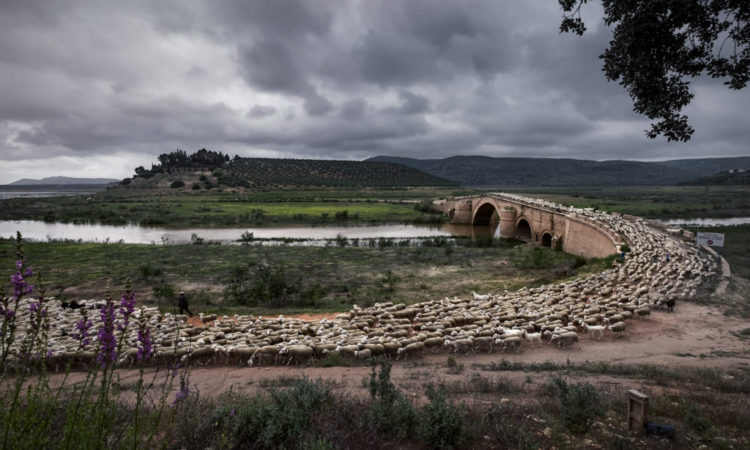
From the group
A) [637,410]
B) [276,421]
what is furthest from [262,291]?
[637,410]

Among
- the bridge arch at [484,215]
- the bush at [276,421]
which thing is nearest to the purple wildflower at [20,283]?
the bush at [276,421]

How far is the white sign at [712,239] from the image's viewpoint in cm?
1683

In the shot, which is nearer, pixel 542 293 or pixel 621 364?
pixel 621 364

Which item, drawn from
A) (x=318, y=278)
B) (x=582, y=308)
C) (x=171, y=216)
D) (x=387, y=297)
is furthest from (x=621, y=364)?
(x=171, y=216)

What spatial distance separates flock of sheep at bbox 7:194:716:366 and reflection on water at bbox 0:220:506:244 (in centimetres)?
2702

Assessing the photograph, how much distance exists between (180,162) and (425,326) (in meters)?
158

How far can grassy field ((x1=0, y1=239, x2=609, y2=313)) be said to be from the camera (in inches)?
699

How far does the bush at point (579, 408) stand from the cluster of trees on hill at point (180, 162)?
158413 millimetres

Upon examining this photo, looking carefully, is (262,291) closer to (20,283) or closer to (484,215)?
(20,283)

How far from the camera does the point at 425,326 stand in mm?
11414

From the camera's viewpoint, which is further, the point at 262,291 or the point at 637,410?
the point at 262,291

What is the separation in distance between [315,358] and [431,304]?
6.06 m

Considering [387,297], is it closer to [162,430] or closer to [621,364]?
[621,364]

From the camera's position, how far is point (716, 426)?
5387 mm
